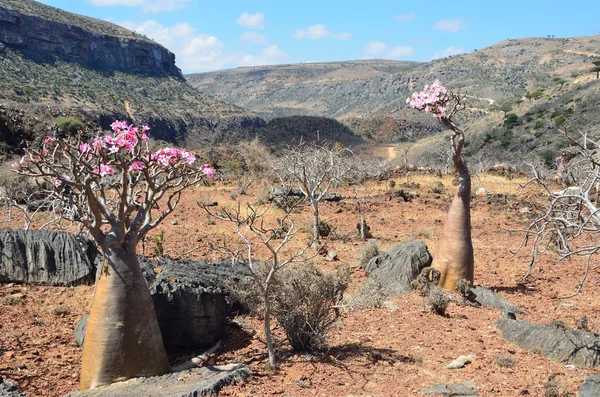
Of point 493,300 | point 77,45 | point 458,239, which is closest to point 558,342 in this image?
point 493,300

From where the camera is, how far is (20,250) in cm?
705

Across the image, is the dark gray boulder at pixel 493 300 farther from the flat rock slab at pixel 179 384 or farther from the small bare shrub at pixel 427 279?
the flat rock slab at pixel 179 384

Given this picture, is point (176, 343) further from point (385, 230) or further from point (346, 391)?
point (385, 230)

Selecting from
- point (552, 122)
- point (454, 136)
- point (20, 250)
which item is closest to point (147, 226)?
point (20, 250)

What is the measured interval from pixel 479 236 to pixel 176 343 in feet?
30.4

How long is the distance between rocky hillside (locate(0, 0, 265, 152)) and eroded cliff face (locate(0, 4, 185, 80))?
98mm

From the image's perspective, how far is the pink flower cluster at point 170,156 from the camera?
14.7 feet

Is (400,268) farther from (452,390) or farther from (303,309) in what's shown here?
(452,390)

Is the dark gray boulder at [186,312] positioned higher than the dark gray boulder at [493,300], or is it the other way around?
the dark gray boulder at [186,312]

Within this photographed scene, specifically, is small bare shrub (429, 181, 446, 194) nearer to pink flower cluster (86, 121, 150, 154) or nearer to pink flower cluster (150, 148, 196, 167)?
pink flower cluster (150, 148, 196, 167)

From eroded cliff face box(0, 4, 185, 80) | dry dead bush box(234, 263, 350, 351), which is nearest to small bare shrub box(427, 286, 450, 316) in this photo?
dry dead bush box(234, 263, 350, 351)

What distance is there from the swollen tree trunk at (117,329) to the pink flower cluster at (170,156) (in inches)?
33.3

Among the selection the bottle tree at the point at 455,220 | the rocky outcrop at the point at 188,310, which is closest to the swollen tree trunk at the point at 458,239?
the bottle tree at the point at 455,220

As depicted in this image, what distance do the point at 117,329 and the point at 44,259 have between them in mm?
3622
